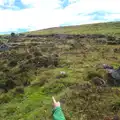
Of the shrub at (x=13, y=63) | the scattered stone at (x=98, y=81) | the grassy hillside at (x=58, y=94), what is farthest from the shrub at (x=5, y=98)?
the shrub at (x=13, y=63)

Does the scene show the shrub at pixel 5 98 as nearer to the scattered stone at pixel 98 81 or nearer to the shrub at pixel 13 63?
the scattered stone at pixel 98 81

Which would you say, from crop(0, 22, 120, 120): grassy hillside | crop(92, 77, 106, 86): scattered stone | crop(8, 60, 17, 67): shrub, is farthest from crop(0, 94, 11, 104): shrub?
crop(8, 60, 17, 67): shrub

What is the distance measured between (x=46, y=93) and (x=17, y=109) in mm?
3059

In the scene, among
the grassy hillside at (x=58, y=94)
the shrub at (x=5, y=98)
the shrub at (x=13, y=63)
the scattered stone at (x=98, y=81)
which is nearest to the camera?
the grassy hillside at (x=58, y=94)

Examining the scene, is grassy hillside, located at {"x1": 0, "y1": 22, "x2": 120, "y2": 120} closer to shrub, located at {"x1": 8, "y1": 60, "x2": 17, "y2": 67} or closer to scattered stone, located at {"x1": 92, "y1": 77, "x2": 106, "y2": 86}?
scattered stone, located at {"x1": 92, "y1": 77, "x2": 106, "y2": 86}

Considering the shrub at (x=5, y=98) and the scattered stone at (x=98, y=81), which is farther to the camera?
the shrub at (x=5, y=98)

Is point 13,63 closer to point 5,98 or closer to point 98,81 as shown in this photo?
point 5,98

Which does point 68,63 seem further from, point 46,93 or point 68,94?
point 68,94

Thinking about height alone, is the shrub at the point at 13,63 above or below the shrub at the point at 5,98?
below

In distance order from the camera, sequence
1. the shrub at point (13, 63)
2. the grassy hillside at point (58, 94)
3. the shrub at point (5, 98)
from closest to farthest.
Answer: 1. the grassy hillside at point (58, 94)
2. the shrub at point (5, 98)
3. the shrub at point (13, 63)

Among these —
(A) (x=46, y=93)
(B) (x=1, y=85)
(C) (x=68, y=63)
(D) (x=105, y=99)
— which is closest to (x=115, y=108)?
(D) (x=105, y=99)

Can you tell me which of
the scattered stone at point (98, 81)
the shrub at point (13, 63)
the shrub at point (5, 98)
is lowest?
the shrub at point (13, 63)

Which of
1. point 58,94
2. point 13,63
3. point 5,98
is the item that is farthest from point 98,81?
point 13,63

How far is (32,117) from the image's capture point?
53.5ft
